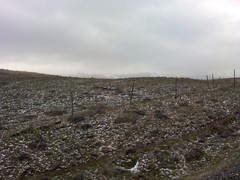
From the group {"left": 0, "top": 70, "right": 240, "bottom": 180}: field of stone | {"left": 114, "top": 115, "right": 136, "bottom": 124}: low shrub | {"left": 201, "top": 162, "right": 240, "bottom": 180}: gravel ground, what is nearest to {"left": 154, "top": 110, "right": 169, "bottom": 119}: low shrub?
{"left": 0, "top": 70, "right": 240, "bottom": 180}: field of stone

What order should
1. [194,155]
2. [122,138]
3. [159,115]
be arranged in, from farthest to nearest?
[159,115] → [122,138] → [194,155]

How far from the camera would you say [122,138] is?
17.4 metres

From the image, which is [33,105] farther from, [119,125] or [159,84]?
[159,84]

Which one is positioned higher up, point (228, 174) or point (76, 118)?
point (76, 118)

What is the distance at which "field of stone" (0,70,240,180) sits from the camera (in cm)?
1284

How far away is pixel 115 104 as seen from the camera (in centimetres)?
2911

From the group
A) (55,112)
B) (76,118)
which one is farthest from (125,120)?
(55,112)

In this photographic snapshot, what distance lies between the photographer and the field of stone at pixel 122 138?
12.8 meters

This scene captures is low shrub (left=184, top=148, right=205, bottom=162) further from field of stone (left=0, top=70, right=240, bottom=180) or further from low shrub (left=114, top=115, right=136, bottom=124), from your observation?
low shrub (left=114, top=115, right=136, bottom=124)

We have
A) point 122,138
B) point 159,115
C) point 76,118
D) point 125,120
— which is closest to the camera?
point 122,138

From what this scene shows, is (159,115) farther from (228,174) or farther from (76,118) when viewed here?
(228,174)

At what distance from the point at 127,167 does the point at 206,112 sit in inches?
641

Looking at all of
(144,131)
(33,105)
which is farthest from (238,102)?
(33,105)

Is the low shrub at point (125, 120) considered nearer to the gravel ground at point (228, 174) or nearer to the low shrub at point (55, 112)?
the low shrub at point (55, 112)
